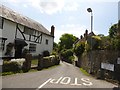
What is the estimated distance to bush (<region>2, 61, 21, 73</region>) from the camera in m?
21.1

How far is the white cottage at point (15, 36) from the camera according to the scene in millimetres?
30906

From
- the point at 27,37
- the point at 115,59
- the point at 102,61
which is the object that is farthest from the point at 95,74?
the point at 27,37

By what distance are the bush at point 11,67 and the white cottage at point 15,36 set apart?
8.72 m

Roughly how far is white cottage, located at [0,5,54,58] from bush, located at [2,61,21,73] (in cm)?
872

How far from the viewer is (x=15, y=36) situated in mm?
34000

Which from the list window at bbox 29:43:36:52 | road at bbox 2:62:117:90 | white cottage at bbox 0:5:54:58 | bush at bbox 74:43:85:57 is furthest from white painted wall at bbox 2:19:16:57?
road at bbox 2:62:117:90

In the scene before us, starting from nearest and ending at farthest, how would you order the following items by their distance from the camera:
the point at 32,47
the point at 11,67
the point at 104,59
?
the point at 11,67 → the point at 104,59 → the point at 32,47

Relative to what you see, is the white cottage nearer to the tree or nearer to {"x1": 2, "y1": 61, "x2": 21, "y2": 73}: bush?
{"x1": 2, "y1": 61, "x2": 21, "y2": 73}: bush

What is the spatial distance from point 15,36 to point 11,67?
12936 mm

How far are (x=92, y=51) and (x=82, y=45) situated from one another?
12.5m

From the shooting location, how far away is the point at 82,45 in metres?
39.1

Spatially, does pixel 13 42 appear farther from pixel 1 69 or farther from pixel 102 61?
pixel 102 61

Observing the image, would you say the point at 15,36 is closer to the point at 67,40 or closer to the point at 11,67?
the point at 11,67

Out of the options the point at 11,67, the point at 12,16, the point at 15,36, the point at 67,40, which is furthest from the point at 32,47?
the point at 67,40
